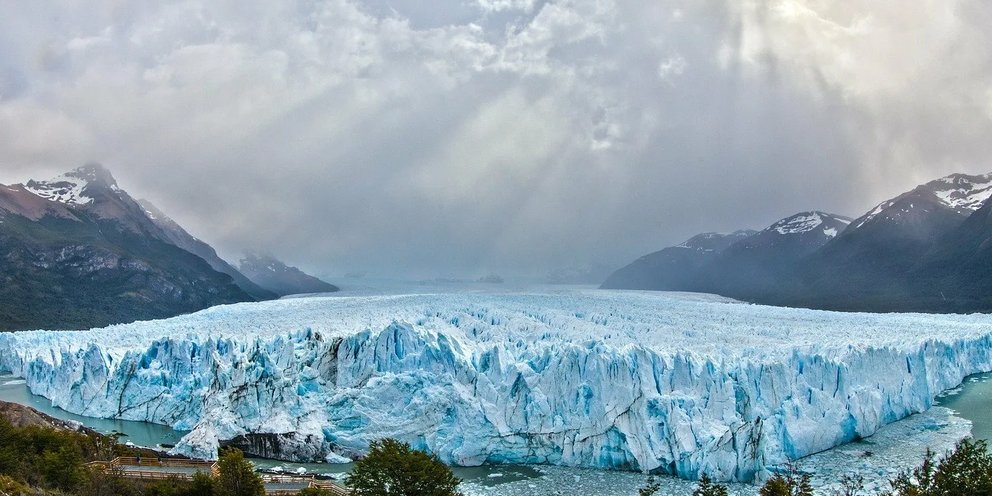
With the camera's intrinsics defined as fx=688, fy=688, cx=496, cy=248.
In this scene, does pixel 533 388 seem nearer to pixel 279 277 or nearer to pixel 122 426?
pixel 122 426

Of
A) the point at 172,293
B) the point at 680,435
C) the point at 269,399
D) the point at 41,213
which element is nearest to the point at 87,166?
the point at 41,213

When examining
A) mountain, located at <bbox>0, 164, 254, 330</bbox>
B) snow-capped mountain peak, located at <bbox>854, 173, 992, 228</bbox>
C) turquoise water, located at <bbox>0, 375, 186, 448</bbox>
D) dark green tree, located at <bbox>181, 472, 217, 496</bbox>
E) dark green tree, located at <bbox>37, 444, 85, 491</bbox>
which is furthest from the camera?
snow-capped mountain peak, located at <bbox>854, 173, 992, 228</bbox>

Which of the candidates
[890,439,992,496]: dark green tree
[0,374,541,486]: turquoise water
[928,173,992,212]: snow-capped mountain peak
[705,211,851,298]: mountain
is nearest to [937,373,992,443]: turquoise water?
[890,439,992,496]: dark green tree

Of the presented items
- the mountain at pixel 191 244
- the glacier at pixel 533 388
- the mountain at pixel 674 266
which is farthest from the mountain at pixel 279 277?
the glacier at pixel 533 388

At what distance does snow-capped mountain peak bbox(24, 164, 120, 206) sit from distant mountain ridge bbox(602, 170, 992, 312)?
108634mm

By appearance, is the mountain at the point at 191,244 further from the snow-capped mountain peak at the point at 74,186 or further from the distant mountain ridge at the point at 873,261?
the distant mountain ridge at the point at 873,261

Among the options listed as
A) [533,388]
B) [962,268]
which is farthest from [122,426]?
[962,268]

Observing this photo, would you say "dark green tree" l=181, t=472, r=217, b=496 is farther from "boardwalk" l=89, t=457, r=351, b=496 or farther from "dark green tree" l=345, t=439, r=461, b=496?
"dark green tree" l=345, t=439, r=461, b=496

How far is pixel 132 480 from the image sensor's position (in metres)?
21.7

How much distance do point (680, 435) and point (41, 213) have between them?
121156mm

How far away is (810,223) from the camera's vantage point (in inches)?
5861

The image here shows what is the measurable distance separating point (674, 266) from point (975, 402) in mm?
126271

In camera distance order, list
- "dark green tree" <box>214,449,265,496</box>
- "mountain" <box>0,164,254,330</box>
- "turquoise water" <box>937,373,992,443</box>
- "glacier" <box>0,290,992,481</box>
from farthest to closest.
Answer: "mountain" <box>0,164,254,330</box>
"turquoise water" <box>937,373,992,443</box>
"glacier" <box>0,290,992,481</box>
"dark green tree" <box>214,449,265,496</box>

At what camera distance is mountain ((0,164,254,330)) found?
8469 centimetres
